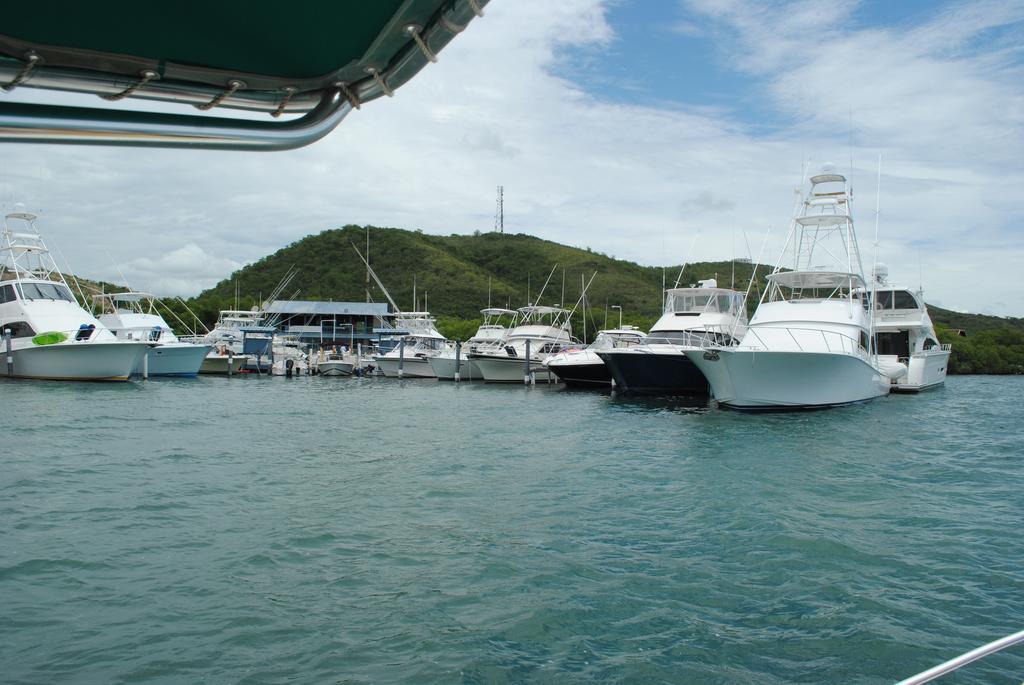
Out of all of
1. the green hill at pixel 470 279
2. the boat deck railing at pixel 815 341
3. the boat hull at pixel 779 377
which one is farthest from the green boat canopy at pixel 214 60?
the green hill at pixel 470 279

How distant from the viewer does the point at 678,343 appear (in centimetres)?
3189

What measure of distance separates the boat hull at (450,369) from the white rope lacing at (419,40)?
44.4 m

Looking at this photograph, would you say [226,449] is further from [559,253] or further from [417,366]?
[559,253]

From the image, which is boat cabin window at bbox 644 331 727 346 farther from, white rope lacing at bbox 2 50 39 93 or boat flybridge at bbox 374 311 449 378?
white rope lacing at bbox 2 50 39 93

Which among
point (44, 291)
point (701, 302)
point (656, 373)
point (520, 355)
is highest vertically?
point (44, 291)

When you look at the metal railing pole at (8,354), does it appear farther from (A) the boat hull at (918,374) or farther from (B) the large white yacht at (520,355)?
(A) the boat hull at (918,374)

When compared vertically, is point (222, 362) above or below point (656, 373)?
below

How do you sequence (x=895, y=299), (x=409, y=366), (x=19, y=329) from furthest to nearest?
(x=409, y=366)
(x=895, y=299)
(x=19, y=329)

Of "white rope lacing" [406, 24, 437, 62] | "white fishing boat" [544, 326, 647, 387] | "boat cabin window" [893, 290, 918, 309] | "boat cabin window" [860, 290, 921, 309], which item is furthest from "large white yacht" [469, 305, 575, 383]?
"white rope lacing" [406, 24, 437, 62]

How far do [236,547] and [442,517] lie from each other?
9.89ft

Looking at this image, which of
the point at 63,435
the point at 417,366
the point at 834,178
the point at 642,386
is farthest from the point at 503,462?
the point at 417,366

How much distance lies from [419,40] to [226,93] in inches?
38.7

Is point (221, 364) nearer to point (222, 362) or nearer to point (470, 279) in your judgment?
point (222, 362)

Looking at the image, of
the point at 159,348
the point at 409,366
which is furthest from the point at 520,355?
the point at 159,348
